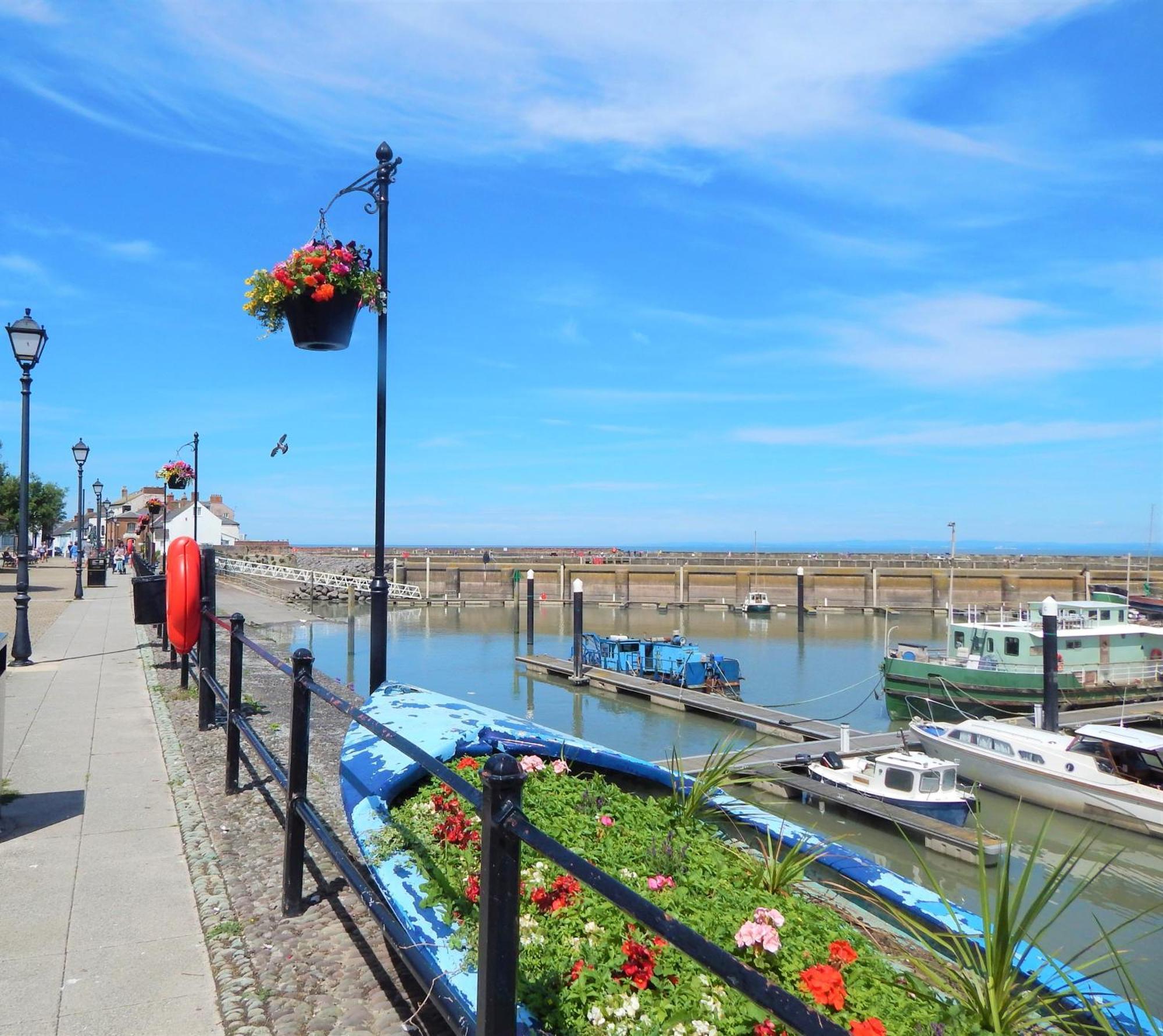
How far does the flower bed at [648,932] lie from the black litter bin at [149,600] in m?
8.62

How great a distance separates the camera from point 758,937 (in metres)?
2.98

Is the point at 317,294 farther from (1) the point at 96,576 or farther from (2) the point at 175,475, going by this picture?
(1) the point at 96,576

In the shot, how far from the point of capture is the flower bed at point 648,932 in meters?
2.76

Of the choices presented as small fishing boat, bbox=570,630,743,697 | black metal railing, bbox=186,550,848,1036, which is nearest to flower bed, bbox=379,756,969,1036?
black metal railing, bbox=186,550,848,1036

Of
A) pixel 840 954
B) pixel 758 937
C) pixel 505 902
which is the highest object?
pixel 505 902

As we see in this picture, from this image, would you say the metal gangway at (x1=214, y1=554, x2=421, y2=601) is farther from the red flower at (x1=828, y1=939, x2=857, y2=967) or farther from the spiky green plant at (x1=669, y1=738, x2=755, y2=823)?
the red flower at (x1=828, y1=939, x2=857, y2=967)

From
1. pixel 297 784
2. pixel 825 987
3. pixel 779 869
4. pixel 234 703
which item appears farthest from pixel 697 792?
pixel 234 703

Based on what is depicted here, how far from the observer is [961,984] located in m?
2.98

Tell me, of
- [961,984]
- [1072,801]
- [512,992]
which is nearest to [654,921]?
[512,992]

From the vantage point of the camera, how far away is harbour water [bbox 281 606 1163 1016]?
39.7 ft

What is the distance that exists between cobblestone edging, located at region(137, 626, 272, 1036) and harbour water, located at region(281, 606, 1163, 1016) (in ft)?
10.1

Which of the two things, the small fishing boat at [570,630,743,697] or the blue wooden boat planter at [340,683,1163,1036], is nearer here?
the blue wooden boat planter at [340,683,1163,1036]

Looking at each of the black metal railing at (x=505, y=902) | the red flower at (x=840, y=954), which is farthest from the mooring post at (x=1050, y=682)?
the black metal railing at (x=505, y=902)

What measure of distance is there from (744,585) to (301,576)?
31200mm
